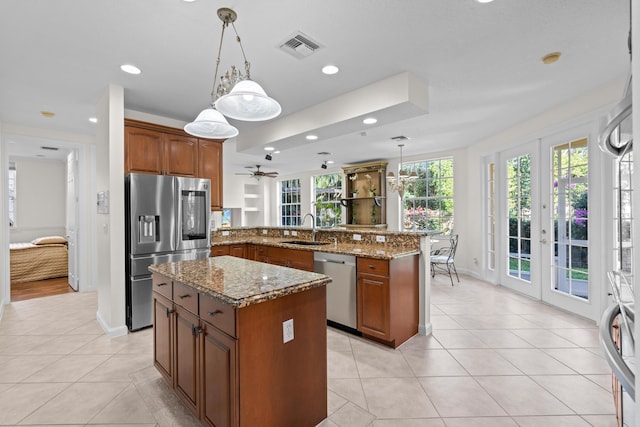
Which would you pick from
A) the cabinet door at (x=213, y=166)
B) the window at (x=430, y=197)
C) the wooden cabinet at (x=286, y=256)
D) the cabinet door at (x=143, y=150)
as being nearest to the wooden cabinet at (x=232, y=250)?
the wooden cabinet at (x=286, y=256)

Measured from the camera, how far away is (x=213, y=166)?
14.3 ft

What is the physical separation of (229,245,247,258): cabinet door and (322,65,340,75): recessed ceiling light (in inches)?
108

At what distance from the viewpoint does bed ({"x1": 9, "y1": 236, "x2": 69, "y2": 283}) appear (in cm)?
544

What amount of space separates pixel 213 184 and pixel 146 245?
1315mm

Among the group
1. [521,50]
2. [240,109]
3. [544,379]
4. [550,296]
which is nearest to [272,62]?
[240,109]

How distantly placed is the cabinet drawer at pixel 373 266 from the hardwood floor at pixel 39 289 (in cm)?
499

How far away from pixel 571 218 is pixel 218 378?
4.42 meters

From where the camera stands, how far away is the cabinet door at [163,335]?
2.04 meters

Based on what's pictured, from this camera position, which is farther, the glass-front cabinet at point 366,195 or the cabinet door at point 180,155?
the glass-front cabinet at point 366,195

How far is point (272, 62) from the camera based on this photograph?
271cm

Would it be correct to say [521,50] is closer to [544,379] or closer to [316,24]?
[316,24]

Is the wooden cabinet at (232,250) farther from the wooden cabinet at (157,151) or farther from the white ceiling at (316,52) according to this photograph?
the white ceiling at (316,52)

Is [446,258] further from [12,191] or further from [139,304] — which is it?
[12,191]

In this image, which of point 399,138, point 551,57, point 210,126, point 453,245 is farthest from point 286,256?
point 453,245
